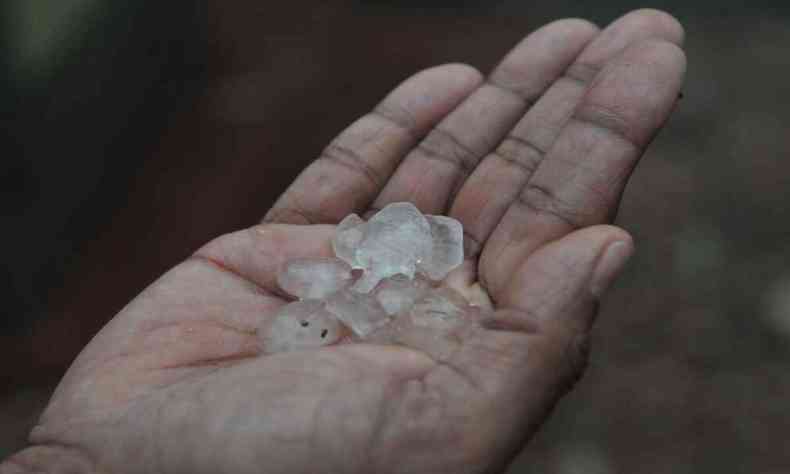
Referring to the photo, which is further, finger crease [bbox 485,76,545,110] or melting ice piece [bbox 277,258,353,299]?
finger crease [bbox 485,76,545,110]

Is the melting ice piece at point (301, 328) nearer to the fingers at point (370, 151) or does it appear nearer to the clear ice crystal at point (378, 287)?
the clear ice crystal at point (378, 287)

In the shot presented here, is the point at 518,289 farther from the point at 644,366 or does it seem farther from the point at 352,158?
the point at 644,366

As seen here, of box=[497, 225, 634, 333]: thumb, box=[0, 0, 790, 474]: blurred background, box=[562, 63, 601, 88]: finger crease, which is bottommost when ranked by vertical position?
box=[0, 0, 790, 474]: blurred background

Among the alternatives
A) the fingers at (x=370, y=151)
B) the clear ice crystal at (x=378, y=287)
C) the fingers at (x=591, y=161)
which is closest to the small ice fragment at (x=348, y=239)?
the clear ice crystal at (x=378, y=287)

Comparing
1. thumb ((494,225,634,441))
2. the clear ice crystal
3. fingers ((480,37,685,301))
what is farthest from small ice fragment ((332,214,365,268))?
thumb ((494,225,634,441))

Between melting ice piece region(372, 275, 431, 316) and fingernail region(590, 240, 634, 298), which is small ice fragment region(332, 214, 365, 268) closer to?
melting ice piece region(372, 275, 431, 316)

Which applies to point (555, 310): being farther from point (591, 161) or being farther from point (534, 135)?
point (534, 135)
